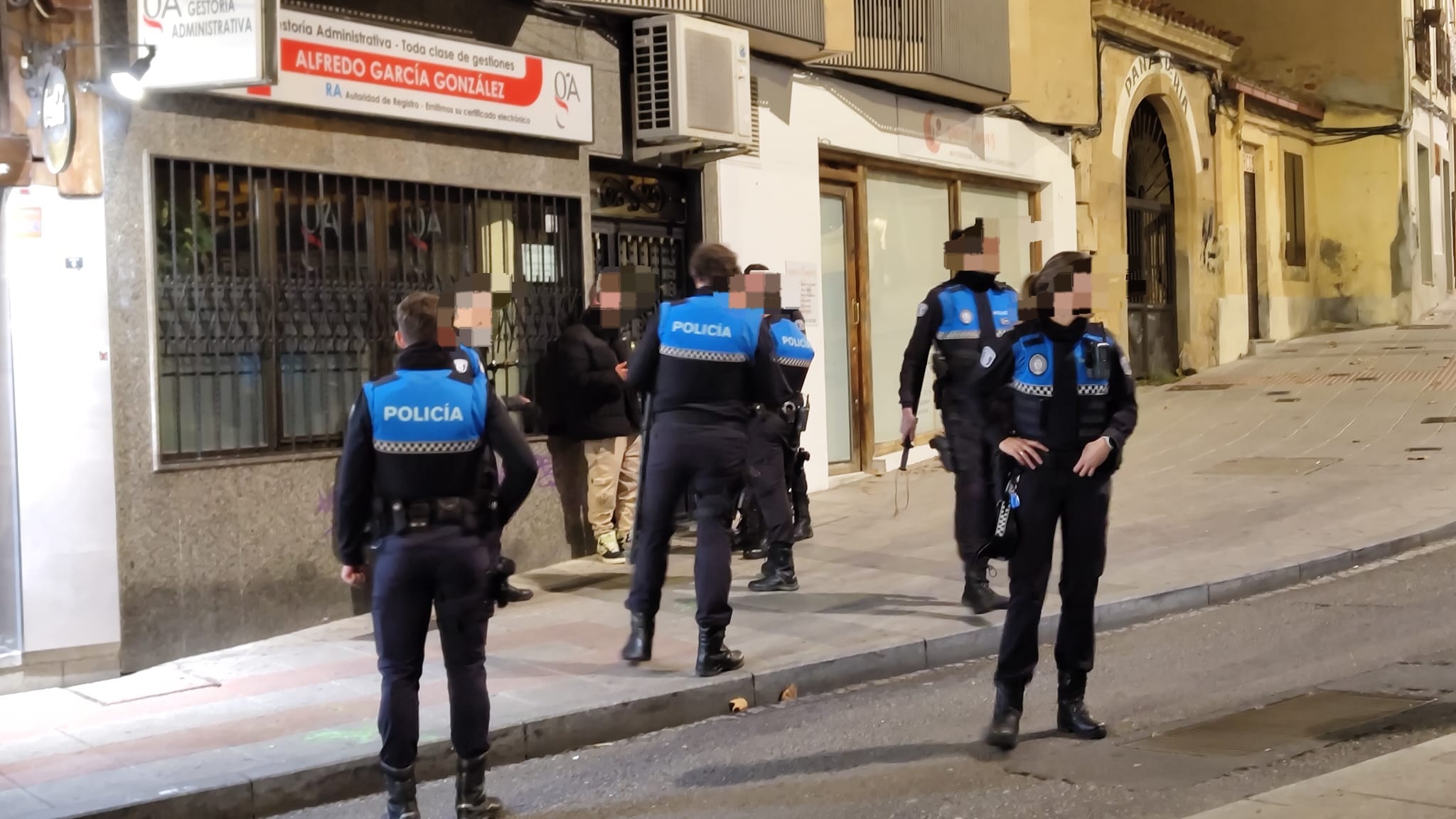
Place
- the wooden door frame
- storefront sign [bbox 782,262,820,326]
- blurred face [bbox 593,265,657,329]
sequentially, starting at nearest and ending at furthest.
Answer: blurred face [bbox 593,265,657,329] < storefront sign [bbox 782,262,820,326] < the wooden door frame

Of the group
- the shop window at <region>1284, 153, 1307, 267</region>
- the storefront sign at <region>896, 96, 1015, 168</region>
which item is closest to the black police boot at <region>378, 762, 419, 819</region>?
the storefront sign at <region>896, 96, 1015, 168</region>

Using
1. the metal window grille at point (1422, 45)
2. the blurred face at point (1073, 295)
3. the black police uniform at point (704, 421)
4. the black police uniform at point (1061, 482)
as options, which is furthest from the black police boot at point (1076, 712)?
the metal window grille at point (1422, 45)

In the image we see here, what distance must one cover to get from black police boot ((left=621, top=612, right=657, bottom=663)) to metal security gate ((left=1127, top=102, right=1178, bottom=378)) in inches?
524

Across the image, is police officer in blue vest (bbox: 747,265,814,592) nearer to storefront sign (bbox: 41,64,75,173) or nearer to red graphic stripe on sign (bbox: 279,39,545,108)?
red graphic stripe on sign (bbox: 279,39,545,108)

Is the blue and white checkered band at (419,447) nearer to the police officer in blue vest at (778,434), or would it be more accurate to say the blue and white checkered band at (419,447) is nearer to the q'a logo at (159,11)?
the police officer in blue vest at (778,434)

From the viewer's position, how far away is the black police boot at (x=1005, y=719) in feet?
19.0

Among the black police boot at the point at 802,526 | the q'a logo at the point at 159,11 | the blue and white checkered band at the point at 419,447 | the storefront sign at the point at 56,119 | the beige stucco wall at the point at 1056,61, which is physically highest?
the beige stucco wall at the point at 1056,61

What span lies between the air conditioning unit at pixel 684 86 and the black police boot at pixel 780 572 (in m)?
3.49

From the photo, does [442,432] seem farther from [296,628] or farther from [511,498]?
[296,628]

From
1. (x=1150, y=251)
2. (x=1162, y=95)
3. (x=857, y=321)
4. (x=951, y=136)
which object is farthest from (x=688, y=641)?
(x=1162, y=95)

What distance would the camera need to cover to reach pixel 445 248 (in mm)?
10008

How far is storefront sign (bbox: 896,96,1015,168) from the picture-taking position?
47.8 ft

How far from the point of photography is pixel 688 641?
311 inches

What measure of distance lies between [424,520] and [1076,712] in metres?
2.68
